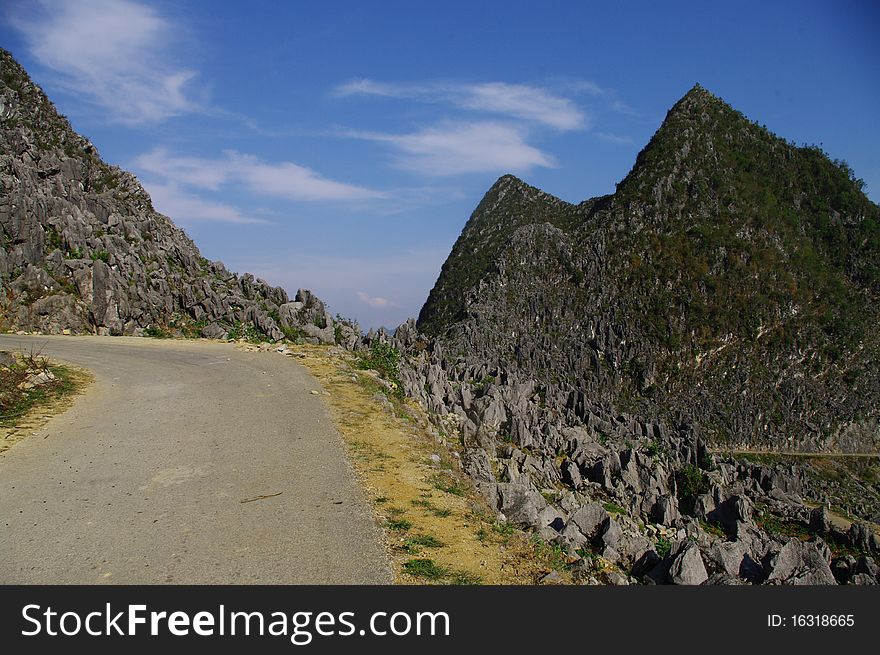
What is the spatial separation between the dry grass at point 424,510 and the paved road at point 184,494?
0.33m

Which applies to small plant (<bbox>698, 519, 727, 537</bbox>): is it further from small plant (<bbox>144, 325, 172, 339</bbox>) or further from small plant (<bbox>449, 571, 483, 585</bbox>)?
small plant (<bbox>144, 325, 172, 339</bbox>)

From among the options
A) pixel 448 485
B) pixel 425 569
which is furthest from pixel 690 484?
pixel 425 569

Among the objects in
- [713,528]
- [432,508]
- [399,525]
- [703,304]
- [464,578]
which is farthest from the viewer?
[703,304]

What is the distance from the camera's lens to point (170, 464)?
8.86m

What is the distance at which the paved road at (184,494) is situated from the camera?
586 cm

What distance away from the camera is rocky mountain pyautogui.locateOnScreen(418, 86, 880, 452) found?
240 ft

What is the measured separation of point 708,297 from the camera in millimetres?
81875

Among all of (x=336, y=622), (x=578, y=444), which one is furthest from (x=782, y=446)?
(x=336, y=622)

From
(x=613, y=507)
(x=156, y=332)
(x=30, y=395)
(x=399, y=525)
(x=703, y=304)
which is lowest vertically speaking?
(x=613, y=507)

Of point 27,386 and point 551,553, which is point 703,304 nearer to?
point 551,553

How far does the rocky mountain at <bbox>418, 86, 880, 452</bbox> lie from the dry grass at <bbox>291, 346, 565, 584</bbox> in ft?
174

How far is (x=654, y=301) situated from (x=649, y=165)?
28594 millimetres

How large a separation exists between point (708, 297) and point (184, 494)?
279ft

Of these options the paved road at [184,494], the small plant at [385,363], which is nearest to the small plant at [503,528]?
the paved road at [184,494]
